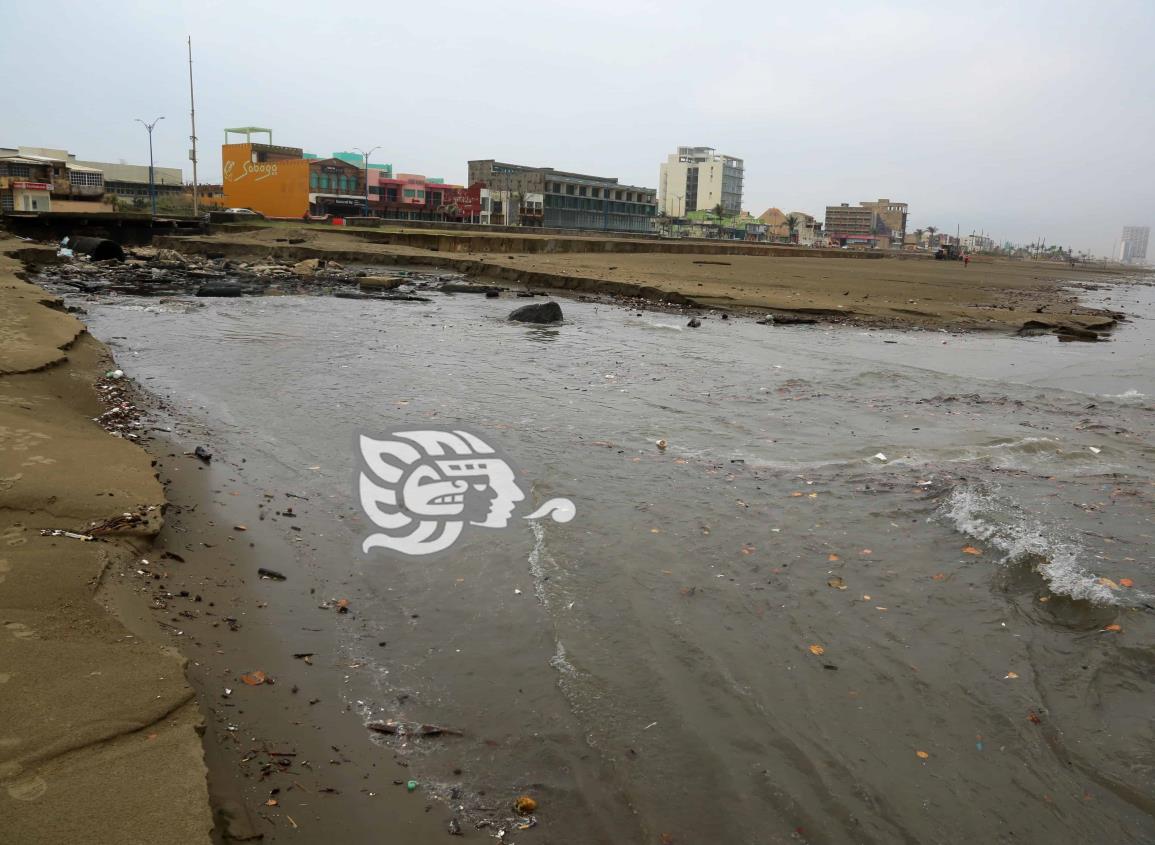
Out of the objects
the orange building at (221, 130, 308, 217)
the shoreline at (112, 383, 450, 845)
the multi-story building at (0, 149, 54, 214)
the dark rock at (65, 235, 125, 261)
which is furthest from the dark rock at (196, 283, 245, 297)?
the orange building at (221, 130, 308, 217)

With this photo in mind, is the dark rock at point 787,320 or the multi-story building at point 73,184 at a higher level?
the multi-story building at point 73,184

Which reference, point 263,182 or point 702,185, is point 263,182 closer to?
point 263,182

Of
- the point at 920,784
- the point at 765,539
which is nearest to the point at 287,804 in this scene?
the point at 920,784

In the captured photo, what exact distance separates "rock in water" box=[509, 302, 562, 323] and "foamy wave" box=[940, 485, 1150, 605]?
40.4 ft

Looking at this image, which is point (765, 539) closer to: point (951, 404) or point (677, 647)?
point (677, 647)

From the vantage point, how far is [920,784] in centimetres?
322

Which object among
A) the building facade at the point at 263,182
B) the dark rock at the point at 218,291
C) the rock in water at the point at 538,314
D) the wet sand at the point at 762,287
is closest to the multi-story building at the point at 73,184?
the building facade at the point at 263,182

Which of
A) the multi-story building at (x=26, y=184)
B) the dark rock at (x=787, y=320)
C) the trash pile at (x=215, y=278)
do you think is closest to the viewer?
the dark rock at (x=787, y=320)

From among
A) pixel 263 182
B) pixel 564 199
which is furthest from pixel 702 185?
pixel 263 182

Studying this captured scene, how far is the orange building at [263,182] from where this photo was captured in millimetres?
65562

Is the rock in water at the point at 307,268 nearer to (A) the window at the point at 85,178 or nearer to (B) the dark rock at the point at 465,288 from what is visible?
(B) the dark rock at the point at 465,288

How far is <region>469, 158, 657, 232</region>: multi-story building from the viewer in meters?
88.9

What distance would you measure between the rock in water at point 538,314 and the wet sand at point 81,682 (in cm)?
1287

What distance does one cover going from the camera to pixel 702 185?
550 ft
